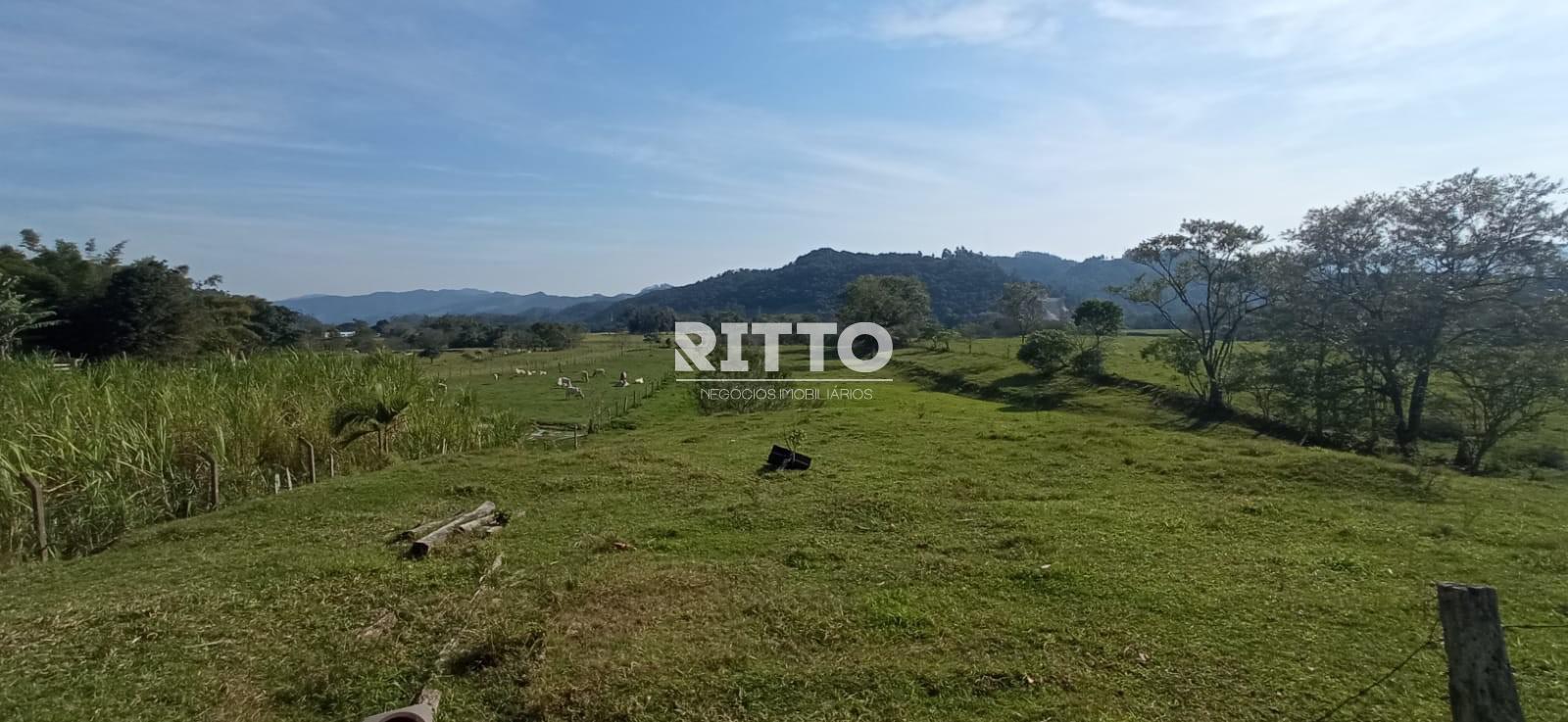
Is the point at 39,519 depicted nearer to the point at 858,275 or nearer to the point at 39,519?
the point at 39,519

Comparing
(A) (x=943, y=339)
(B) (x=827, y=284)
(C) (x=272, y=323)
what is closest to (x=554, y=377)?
(C) (x=272, y=323)

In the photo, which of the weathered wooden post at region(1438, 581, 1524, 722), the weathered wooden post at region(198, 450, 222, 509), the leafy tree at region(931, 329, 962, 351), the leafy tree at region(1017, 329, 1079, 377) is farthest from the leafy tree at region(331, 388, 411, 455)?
the leafy tree at region(931, 329, 962, 351)

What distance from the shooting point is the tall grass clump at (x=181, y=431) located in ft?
23.6

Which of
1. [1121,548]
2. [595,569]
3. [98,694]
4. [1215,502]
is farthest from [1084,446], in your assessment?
[98,694]

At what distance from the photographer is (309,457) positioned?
9969 mm

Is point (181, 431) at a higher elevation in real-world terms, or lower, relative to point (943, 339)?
higher

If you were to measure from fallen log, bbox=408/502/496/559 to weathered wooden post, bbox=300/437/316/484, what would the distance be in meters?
3.93

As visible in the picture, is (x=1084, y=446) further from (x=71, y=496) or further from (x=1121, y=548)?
(x=71, y=496)

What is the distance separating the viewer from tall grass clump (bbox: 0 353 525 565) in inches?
283

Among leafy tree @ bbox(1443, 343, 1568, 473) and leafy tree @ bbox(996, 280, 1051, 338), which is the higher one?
leafy tree @ bbox(996, 280, 1051, 338)

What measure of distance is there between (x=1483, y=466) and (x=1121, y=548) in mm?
13462

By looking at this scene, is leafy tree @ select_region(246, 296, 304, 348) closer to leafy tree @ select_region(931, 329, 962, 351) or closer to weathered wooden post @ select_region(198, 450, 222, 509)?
weathered wooden post @ select_region(198, 450, 222, 509)

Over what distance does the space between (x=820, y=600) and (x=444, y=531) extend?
3.85 meters

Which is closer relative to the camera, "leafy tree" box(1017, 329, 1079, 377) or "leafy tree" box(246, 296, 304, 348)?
"leafy tree" box(1017, 329, 1079, 377)
